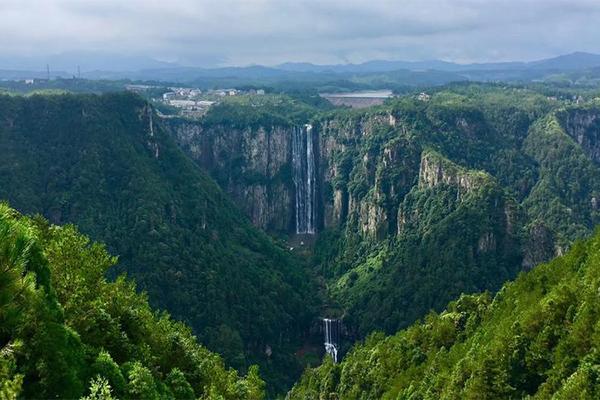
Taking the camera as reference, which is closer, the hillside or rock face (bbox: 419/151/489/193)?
the hillside

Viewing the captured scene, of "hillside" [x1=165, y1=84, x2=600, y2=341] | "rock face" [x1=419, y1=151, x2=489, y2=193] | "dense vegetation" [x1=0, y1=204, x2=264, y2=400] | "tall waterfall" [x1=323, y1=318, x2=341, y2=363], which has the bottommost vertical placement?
"tall waterfall" [x1=323, y1=318, x2=341, y2=363]

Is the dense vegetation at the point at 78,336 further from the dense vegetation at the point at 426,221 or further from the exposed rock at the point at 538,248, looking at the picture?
the exposed rock at the point at 538,248

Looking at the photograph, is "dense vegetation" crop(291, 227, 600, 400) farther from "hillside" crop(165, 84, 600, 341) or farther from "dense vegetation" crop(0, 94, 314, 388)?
"hillside" crop(165, 84, 600, 341)

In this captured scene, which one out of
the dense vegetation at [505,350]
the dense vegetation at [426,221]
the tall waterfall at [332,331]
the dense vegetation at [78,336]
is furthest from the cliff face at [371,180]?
the dense vegetation at [78,336]

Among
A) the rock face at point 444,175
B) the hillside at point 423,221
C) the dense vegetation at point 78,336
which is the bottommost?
the hillside at point 423,221

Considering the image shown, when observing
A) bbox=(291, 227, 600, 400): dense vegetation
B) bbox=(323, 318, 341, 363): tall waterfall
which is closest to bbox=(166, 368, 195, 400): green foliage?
bbox=(291, 227, 600, 400): dense vegetation

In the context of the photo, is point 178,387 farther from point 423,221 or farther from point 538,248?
point 423,221
